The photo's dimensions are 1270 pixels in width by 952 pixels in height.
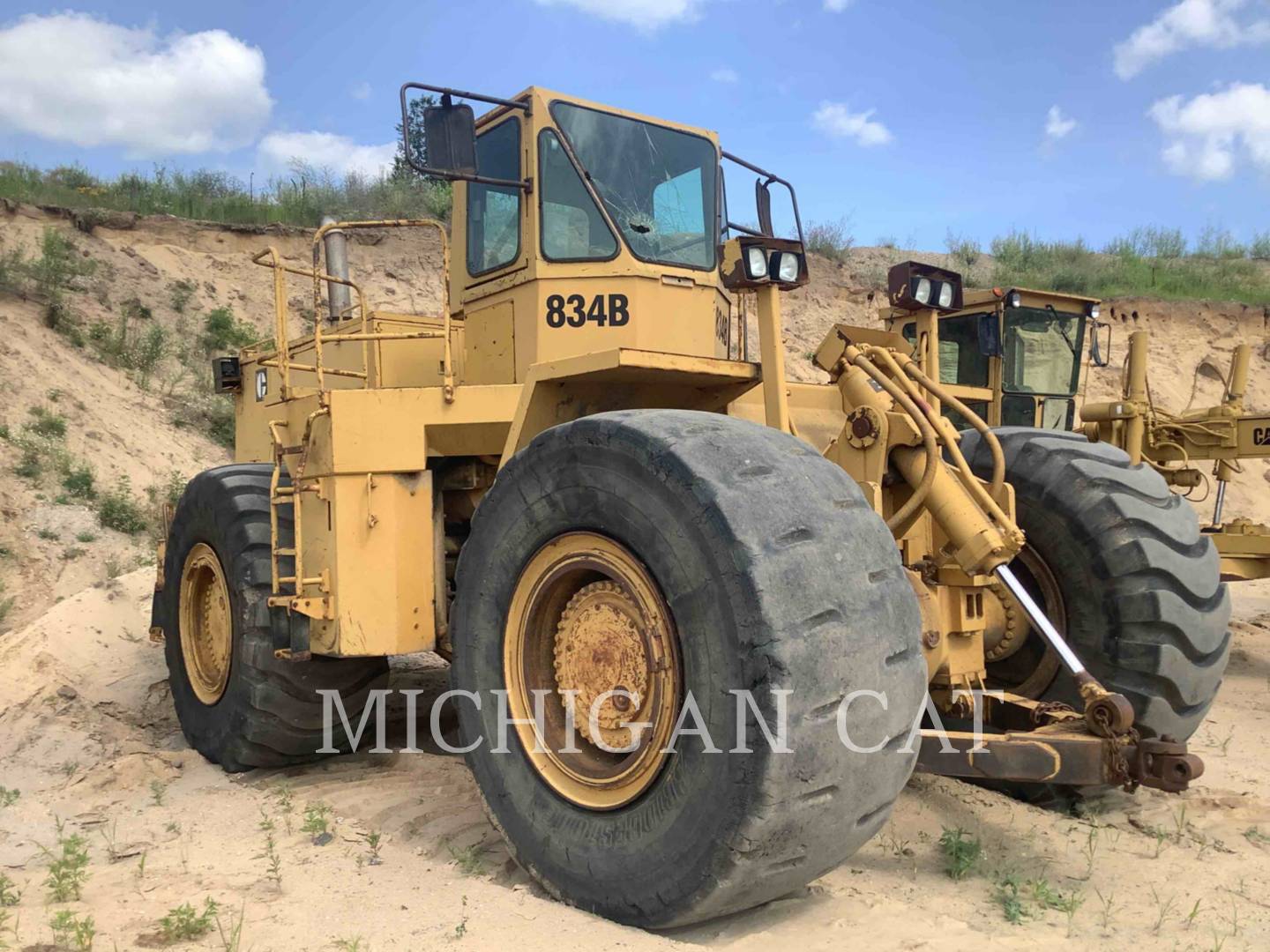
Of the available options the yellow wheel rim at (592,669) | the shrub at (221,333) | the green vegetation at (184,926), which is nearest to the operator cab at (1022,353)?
the yellow wheel rim at (592,669)

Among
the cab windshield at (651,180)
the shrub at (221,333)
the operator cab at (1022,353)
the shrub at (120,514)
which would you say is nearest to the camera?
the cab windshield at (651,180)

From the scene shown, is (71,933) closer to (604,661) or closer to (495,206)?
(604,661)

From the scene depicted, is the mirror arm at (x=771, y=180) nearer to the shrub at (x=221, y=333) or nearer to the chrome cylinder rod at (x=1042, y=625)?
the chrome cylinder rod at (x=1042, y=625)

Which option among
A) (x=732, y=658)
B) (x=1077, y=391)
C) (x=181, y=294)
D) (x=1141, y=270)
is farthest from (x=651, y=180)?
(x=1141, y=270)

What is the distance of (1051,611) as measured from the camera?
167 inches

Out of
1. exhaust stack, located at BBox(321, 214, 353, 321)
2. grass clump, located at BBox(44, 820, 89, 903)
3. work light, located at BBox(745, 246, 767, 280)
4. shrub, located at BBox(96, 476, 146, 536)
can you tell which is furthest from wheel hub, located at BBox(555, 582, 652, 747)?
shrub, located at BBox(96, 476, 146, 536)

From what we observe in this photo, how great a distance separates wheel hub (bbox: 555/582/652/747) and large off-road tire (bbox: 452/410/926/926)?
0.03 metres

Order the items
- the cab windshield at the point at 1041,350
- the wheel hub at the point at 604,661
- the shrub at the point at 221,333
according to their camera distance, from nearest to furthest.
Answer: the wheel hub at the point at 604,661 → the cab windshield at the point at 1041,350 → the shrub at the point at 221,333

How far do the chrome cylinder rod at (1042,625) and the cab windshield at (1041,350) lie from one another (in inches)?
301

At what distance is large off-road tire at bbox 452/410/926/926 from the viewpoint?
2539 mm

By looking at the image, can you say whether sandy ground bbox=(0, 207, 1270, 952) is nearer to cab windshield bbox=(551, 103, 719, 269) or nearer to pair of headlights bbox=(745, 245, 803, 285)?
pair of headlights bbox=(745, 245, 803, 285)

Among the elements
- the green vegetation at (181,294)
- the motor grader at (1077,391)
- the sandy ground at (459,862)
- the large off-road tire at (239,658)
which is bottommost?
the sandy ground at (459,862)

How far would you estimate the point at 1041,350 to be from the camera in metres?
10.9

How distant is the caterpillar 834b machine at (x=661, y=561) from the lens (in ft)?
8.66
